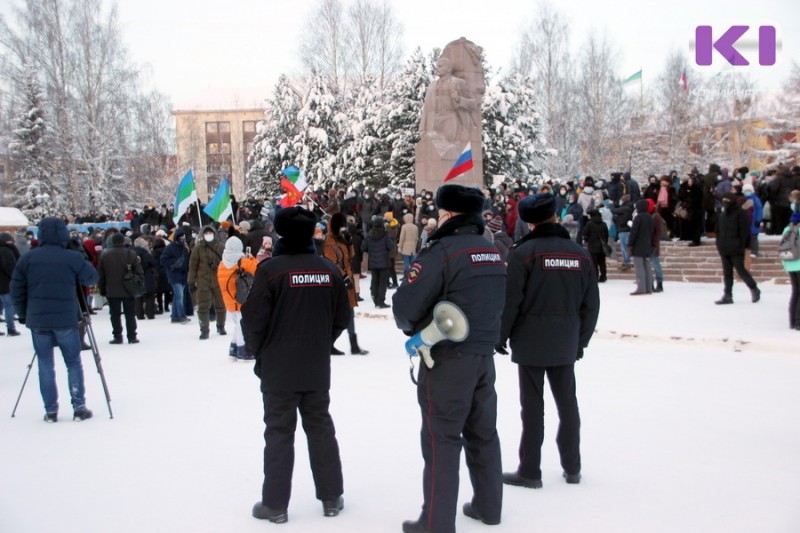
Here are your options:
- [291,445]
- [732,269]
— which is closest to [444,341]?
[291,445]

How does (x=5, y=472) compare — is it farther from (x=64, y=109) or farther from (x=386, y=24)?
(x=386, y=24)

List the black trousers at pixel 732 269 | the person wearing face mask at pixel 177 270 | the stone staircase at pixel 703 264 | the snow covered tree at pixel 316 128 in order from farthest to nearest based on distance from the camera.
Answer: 1. the snow covered tree at pixel 316 128
2. the stone staircase at pixel 703 264
3. the person wearing face mask at pixel 177 270
4. the black trousers at pixel 732 269

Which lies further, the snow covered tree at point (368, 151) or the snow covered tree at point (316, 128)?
the snow covered tree at point (316, 128)

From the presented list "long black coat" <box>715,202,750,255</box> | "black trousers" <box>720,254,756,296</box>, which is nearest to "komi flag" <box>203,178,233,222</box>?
"long black coat" <box>715,202,750,255</box>

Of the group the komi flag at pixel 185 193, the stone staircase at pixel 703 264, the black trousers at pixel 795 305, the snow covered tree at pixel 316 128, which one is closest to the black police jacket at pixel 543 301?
the black trousers at pixel 795 305

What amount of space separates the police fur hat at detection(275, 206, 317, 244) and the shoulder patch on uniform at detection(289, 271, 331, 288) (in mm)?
210

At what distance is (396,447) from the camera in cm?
600

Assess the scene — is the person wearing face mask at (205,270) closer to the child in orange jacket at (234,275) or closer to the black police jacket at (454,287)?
the child in orange jacket at (234,275)

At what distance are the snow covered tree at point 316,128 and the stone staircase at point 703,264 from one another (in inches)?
928

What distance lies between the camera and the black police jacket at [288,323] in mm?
4473

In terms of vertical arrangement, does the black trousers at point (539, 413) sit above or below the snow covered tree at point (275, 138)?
below

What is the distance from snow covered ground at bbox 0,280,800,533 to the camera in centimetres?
459

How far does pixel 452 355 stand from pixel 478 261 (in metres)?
0.50

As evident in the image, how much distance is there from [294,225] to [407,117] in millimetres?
29884
